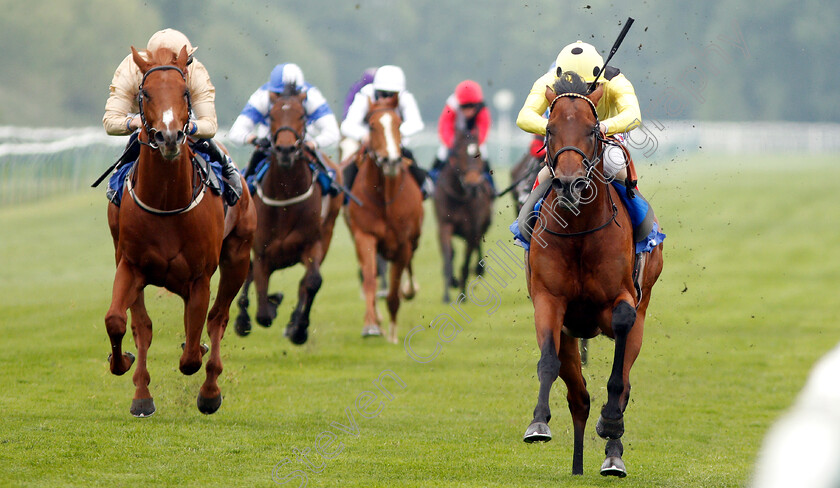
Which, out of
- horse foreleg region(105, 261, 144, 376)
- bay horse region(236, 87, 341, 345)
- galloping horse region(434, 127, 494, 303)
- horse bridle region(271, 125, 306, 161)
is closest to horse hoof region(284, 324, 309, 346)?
bay horse region(236, 87, 341, 345)

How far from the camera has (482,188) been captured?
14328 millimetres

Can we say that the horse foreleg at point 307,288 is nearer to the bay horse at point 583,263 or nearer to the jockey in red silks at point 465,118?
the bay horse at point 583,263

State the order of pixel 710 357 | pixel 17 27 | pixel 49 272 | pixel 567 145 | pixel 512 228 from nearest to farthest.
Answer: pixel 567 145 < pixel 512 228 < pixel 710 357 < pixel 49 272 < pixel 17 27

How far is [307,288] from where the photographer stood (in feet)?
29.6

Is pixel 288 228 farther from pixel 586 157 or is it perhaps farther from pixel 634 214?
pixel 586 157

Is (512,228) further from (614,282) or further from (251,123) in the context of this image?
(251,123)

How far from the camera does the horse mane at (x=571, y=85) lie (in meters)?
5.16

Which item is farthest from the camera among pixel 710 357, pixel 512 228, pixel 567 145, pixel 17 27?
pixel 17 27

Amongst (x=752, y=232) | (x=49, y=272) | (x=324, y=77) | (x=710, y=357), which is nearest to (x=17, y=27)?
(x=324, y=77)

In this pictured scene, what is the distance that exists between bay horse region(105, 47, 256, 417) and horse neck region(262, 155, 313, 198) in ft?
8.06

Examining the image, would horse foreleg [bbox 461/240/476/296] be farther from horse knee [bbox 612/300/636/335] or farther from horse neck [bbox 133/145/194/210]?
horse knee [bbox 612/300/636/335]

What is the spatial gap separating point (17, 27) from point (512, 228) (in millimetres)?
27452

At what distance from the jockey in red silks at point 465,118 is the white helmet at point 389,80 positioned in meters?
2.46

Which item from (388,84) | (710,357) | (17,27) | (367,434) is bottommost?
(367,434)
